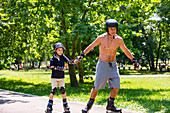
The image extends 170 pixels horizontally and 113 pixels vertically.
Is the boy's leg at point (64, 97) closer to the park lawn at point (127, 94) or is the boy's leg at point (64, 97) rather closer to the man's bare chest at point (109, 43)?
the man's bare chest at point (109, 43)

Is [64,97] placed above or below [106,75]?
below

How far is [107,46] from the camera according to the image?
19.6ft

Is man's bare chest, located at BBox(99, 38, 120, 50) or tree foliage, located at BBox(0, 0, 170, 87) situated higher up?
tree foliage, located at BBox(0, 0, 170, 87)

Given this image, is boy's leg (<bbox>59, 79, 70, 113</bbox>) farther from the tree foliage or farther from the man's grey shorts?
the tree foliage

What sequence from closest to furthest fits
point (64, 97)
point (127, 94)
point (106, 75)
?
point (106, 75), point (64, 97), point (127, 94)

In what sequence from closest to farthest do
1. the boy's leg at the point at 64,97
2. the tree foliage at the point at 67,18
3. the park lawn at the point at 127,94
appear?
the boy's leg at the point at 64,97 < the park lawn at the point at 127,94 < the tree foliage at the point at 67,18

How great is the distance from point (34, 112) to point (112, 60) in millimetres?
2640

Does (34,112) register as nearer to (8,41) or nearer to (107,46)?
(107,46)

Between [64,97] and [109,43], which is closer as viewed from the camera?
[109,43]

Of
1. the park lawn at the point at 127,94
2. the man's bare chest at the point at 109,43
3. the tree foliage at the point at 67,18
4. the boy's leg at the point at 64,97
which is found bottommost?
the park lawn at the point at 127,94

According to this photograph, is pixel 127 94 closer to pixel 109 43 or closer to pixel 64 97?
pixel 64 97

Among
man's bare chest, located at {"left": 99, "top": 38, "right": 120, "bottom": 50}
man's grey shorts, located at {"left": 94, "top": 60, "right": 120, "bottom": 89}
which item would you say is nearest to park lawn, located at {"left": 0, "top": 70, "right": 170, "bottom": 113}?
man's grey shorts, located at {"left": 94, "top": 60, "right": 120, "bottom": 89}

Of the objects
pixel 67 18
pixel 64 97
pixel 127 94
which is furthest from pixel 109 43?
pixel 67 18

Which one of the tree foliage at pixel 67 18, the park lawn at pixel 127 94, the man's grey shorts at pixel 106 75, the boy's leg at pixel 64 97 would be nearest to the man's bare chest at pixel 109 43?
the man's grey shorts at pixel 106 75
